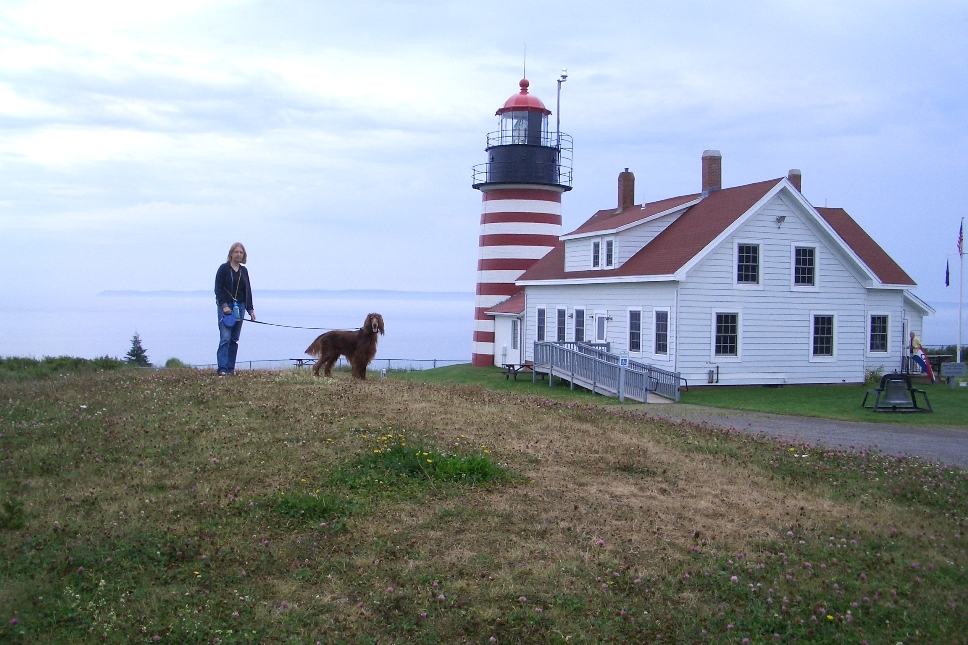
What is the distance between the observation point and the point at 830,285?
1145 inches

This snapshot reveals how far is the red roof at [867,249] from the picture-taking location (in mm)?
31781

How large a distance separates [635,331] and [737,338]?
3.13 m

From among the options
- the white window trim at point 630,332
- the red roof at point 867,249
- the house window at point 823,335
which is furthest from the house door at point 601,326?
the red roof at point 867,249

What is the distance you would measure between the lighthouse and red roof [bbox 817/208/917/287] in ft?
36.0

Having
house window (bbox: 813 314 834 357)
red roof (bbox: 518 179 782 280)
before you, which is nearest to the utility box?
house window (bbox: 813 314 834 357)

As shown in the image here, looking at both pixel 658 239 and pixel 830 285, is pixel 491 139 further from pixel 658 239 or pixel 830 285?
pixel 830 285

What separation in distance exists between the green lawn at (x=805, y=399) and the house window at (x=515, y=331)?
177 inches

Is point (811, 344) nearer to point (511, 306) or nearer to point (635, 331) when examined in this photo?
point (635, 331)

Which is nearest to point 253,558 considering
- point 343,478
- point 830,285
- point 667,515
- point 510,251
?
point 343,478

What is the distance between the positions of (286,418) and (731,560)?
597 centimetres

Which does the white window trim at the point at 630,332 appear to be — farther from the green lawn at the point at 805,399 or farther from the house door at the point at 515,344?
the house door at the point at 515,344

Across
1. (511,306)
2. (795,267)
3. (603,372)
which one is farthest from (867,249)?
(603,372)

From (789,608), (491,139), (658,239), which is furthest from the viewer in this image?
(491,139)

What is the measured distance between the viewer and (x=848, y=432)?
16406mm
